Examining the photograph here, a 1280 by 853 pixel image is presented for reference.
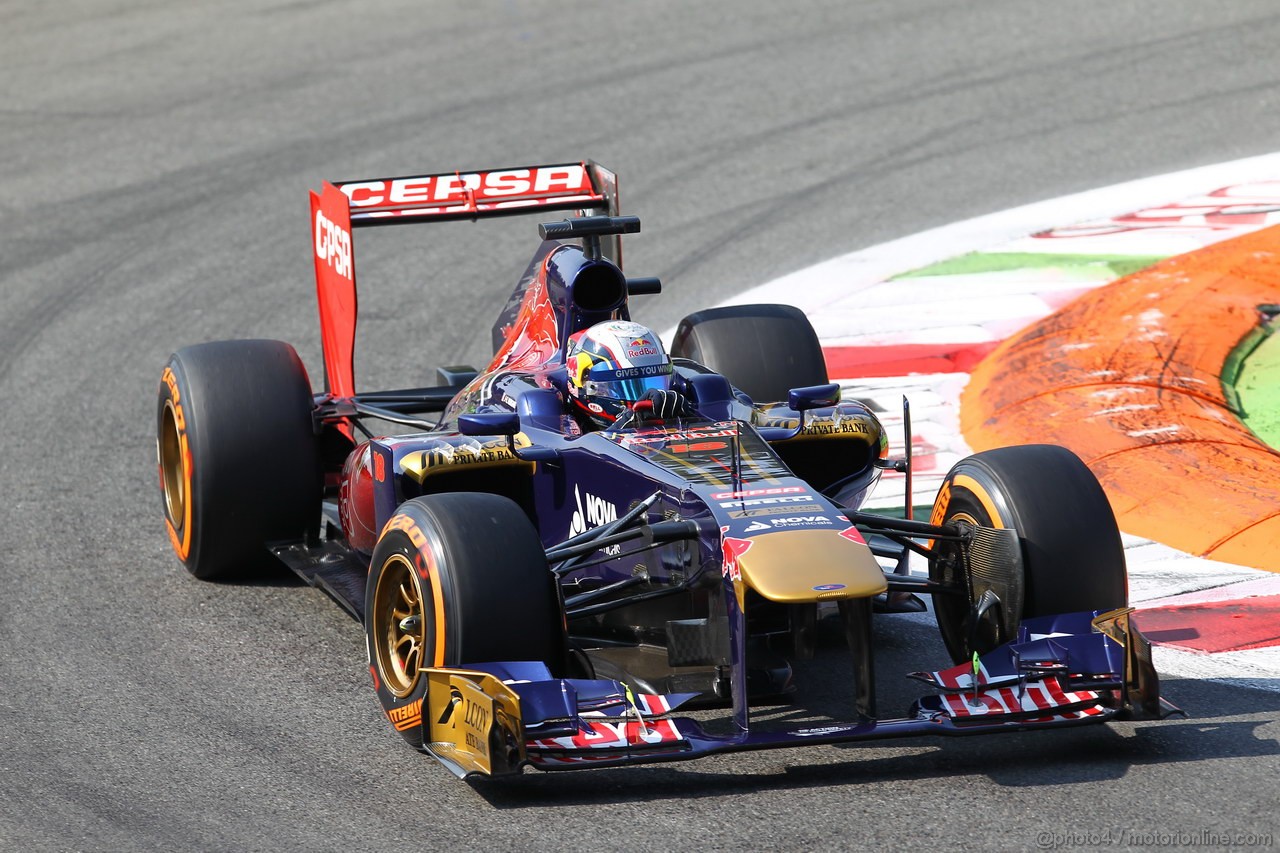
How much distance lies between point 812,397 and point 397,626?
2.03m

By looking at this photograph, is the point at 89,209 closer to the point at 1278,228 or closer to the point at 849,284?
the point at 849,284

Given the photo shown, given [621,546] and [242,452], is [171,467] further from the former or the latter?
[621,546]

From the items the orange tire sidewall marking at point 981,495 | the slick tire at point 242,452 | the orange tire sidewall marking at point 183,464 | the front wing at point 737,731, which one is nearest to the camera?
the front wing at point 737,731

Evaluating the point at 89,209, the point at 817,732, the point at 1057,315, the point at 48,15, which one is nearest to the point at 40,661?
the point at 817,732

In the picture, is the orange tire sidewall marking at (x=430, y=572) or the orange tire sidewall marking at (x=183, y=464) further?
the orange tire sidewall marking at (x=183, y=464)

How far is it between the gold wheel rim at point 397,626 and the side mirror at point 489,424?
2.27 ft

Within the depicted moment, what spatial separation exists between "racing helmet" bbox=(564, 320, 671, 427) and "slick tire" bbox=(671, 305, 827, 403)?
1.34 m

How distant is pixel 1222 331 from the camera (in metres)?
10.8

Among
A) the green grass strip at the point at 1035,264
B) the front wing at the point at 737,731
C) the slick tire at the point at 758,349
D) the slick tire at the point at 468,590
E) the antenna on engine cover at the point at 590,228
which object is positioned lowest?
the front wing at the point at 737,731

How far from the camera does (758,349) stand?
9.15m

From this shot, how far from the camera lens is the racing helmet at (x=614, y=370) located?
7.66 metres

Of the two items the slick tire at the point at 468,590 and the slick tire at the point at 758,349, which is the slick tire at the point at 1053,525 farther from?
the slick tire at the point at 758,349

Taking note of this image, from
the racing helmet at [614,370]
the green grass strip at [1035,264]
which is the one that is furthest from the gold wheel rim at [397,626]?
the green grass strip at [1035,264]

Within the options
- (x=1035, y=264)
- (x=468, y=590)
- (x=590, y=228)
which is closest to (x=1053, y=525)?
(x=468, y=590)
